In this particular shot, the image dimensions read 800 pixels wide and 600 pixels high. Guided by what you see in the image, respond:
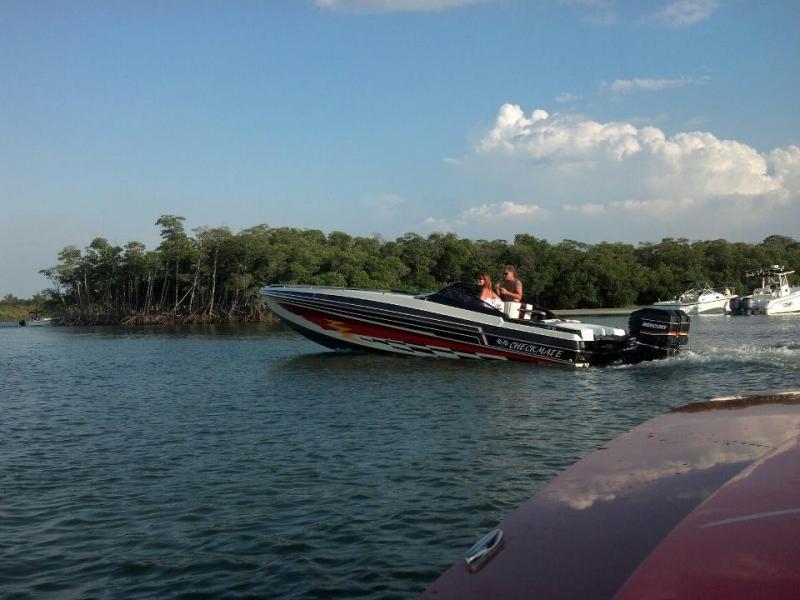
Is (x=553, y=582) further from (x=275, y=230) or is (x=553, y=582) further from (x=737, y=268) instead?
(x=737, y=268)

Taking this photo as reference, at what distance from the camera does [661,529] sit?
273 centimetres

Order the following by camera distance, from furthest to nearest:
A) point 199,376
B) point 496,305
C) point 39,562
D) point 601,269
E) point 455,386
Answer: point 601,269, point 496,305, point 199,376, point 455,386, point 39,562

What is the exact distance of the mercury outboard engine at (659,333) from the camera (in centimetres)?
1902

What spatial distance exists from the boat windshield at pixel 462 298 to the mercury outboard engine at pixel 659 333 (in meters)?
3.67

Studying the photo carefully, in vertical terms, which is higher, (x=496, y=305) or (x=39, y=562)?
(x=496, y=305)

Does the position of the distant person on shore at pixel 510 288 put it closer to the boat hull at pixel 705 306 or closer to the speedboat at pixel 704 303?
the boat hull at pixel 705 306

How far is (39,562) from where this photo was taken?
6.00 metres

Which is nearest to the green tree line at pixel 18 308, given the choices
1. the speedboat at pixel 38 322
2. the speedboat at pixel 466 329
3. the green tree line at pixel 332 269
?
the speedboat at pixel 38 322

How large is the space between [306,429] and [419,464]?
9.58 feet

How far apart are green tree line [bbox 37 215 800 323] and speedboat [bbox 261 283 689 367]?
53367 millimetres

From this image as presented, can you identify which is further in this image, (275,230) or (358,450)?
(275,230)

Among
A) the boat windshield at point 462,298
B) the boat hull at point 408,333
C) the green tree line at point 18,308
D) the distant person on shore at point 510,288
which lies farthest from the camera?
the green tree line at point 18,308

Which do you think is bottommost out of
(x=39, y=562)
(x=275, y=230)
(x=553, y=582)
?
(x=39, y=562)

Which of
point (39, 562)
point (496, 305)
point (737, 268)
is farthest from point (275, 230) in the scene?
point (39, 562)
